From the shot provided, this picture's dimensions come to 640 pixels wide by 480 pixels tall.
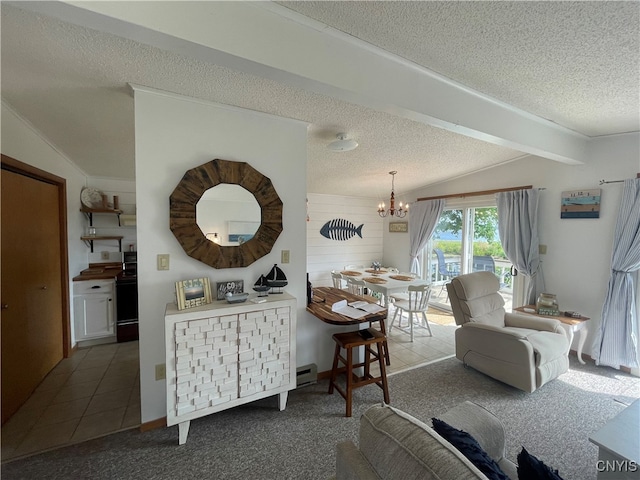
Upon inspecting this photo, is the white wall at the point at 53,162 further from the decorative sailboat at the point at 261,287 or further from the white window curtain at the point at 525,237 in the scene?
the white window curtain at the point at 525,237

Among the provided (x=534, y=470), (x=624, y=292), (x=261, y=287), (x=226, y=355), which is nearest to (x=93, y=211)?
(x=261, y=287)

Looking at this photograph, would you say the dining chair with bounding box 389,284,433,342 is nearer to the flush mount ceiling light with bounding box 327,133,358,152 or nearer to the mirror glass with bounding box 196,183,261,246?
the flush mount ceiling light with bounding box 327,133,358,152

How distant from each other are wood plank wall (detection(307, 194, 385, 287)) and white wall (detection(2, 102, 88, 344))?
3.50m

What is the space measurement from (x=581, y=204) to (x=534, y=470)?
360cm

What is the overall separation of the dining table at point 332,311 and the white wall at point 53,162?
105 inches

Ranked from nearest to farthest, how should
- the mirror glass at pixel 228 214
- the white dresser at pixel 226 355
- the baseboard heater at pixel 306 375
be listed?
the white dresser at pixel 226 355 < the mirror glass at pixel 228 214 < the baseboard heater at pixel 306 375

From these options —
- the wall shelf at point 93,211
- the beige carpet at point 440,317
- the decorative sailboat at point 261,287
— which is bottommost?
the beige carpet at point 440,317

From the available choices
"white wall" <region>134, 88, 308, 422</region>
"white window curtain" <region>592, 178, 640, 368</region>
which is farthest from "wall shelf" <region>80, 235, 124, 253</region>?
"white window curtain" <region>592, 178, 640, 368</region>

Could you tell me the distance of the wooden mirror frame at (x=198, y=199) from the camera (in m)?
1.97

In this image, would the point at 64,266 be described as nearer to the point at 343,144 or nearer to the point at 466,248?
the point at 343,144

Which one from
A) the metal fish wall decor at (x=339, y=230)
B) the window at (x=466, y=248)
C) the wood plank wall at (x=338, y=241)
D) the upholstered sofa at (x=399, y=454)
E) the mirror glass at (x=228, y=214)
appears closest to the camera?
the upholstered sofa at (x=399, y=454)

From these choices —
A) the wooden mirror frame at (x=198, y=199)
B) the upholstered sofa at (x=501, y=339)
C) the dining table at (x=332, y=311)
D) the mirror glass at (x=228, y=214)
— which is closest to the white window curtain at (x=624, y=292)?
the upholstered sofa at (x=501, y=339)

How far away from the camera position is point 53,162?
269cm

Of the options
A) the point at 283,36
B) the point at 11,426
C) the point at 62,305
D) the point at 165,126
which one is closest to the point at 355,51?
the point at 283,36
